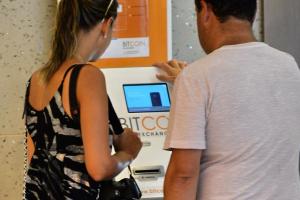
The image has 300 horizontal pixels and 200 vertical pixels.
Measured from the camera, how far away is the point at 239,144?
124cm

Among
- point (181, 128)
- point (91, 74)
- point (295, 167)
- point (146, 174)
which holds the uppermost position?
point (91, 74)

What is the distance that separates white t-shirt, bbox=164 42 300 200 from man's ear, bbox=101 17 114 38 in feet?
1.34

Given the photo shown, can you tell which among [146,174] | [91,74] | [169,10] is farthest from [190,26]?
[91,74]

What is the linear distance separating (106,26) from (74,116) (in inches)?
12.8

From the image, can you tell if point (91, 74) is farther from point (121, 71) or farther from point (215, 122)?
point (121, 71)

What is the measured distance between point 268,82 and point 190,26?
4.17 feet

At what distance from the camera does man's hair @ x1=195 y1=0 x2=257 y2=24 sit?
50.5 inches

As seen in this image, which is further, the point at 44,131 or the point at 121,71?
the point at 121,71

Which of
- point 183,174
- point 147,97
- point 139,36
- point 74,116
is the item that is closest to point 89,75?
point 74,116

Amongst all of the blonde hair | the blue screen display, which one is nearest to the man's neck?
the blonde hair

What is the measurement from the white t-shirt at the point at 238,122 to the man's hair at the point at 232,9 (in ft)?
0.27

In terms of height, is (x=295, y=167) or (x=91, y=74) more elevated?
(x=91, y=74)

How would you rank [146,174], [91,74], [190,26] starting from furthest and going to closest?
[190,26], [146,174], [91,74]

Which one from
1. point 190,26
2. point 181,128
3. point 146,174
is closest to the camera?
point 181,128
